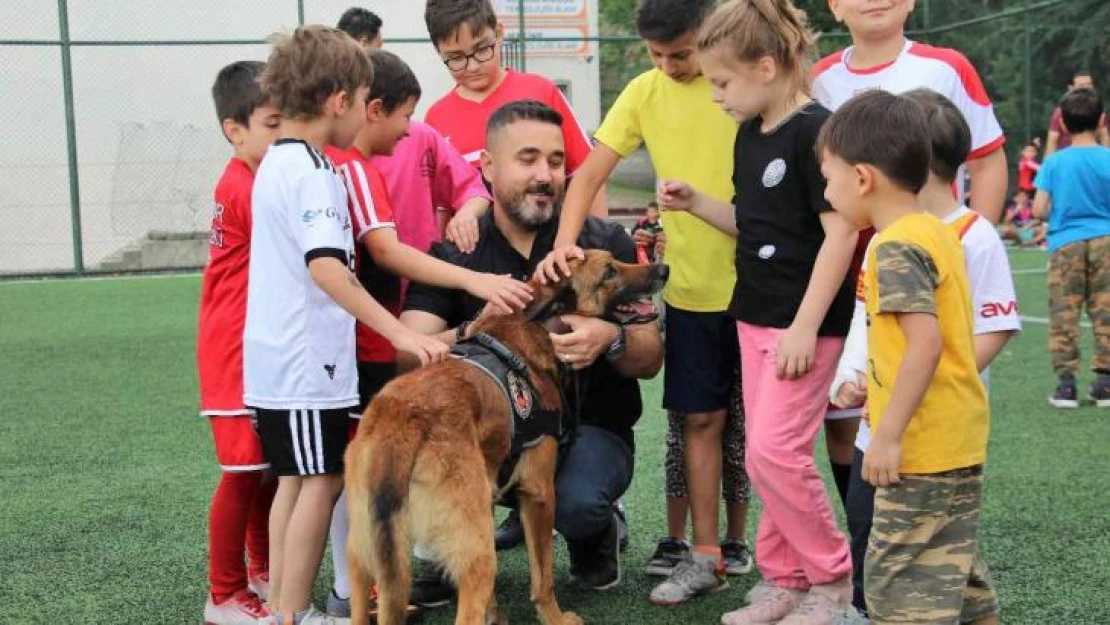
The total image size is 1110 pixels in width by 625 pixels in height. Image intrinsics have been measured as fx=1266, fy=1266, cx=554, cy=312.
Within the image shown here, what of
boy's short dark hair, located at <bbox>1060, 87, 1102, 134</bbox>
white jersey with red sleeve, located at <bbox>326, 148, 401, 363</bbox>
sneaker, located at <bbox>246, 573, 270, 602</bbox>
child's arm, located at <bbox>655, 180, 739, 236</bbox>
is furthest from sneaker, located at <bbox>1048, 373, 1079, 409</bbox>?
sneaker, located at <bbox>246, 573, 270, 602</bbox>

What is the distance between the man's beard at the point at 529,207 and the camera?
14.9ft

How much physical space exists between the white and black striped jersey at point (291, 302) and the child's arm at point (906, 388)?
1663 mm

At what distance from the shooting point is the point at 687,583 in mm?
4430

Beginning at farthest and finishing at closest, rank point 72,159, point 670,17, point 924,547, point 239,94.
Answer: point 72,159 → point 239,94 → point 670,17 → point 924,547

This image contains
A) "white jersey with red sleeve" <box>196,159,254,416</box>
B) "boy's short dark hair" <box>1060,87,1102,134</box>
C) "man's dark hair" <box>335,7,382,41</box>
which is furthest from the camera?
"boy's short dark hair" <box>1060,87,1102,134</box>

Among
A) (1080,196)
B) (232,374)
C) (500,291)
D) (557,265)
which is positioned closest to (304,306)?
(232,374)

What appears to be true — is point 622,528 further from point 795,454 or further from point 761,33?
point 761,33

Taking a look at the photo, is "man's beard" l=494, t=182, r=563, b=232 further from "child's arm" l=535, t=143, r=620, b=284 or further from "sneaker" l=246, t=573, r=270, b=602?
"sneaker" l=246, t=573, r=270, b=602

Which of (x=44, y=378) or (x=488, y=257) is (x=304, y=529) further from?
(x=44, y=378)

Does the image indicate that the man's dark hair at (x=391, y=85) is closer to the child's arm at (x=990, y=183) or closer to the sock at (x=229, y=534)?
the sock at (x=229, y=534)

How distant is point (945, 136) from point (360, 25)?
3733 millimetres

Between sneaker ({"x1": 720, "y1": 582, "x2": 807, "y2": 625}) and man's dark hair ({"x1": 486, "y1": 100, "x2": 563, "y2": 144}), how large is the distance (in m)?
1.81

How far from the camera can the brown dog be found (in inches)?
131

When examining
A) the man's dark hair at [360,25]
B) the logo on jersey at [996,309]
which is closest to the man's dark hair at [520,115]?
the logo on jersey at [996,309]
